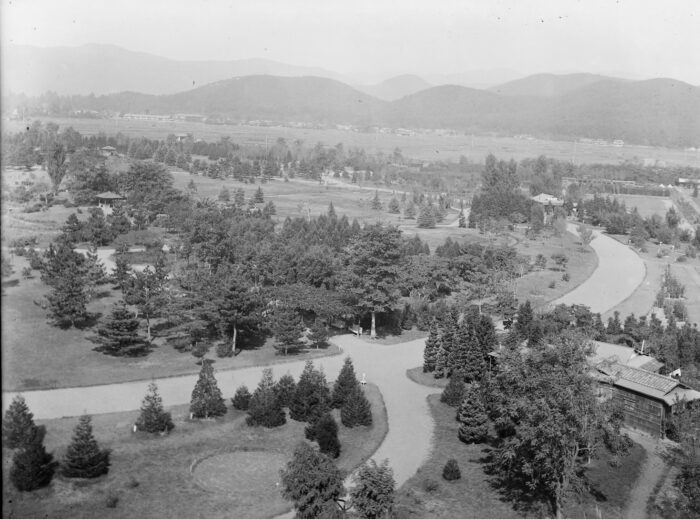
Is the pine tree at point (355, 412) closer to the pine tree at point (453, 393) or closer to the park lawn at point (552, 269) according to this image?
the pine tree at point (453, 393)

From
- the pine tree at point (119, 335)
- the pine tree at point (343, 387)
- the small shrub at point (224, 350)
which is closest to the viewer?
the pine tree at point (343, 387)

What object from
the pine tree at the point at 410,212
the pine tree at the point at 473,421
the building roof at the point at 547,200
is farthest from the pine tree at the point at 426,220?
the pine tree at the point at 473,421

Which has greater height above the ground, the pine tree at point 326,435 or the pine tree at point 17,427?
the pine tree at point 17,427

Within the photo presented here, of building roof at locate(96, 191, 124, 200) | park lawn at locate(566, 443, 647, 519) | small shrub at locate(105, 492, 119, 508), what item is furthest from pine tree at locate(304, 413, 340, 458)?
building roof at locate(96, 191, 124, 200)

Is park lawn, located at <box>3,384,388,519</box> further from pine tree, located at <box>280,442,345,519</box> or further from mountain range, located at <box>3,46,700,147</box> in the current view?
mountain range, located at <box>3,46,700,147</box>

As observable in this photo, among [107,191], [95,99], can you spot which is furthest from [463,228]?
[95,99]

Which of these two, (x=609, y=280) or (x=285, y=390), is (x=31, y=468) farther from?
(x=609, y=280)
